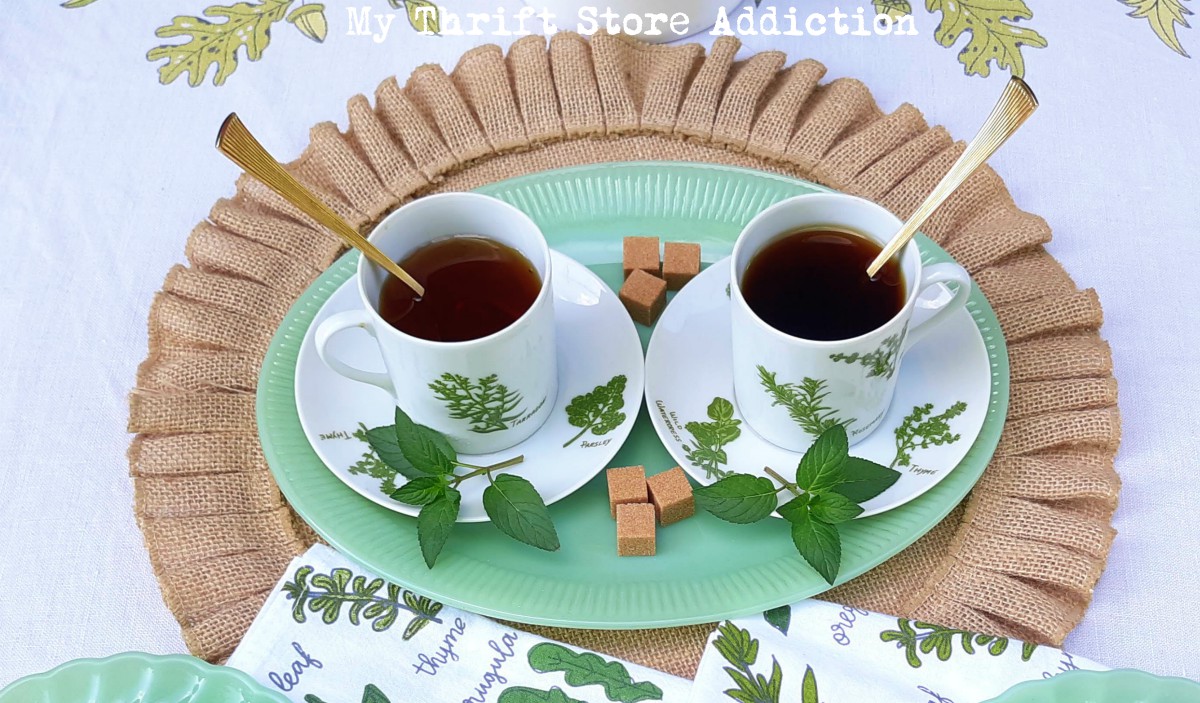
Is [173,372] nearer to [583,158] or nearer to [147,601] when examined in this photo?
[147,601]

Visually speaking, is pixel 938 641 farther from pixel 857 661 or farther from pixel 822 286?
pixel 822 286

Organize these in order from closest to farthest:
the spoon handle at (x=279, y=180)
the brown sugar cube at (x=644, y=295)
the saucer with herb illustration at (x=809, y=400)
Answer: the spoon handle at (x=279, y=180) → the saucer with herb illustration at (x=809, y=400) → the brown sugar cube at (x=644, y=295)

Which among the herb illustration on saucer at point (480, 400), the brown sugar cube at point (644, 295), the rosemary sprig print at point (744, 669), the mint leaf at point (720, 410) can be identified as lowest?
the rosemary sprig print at point (744, 669)

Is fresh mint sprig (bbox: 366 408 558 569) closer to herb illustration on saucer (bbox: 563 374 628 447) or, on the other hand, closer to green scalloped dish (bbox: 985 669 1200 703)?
herb illustration on saucer (bbox: 563 374 628 447)

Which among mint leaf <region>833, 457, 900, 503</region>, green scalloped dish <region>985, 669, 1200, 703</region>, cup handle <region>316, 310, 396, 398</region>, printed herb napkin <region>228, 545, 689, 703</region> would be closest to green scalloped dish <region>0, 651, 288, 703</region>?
printed herb napkin <region>228, 545, 689, 703</region>

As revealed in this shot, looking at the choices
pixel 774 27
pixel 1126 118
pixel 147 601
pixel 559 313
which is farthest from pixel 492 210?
pixel 1126 118

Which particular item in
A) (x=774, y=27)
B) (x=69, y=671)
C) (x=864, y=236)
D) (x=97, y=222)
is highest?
(x=774, y=27)

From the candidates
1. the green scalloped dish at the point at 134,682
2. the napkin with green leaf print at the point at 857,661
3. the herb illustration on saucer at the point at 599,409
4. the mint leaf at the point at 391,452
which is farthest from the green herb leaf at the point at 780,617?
the green scalloped dish at the point at 134,682

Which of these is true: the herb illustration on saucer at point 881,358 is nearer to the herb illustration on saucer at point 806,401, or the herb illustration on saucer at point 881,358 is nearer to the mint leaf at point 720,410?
the herb illustration on saucer at point 806,401
